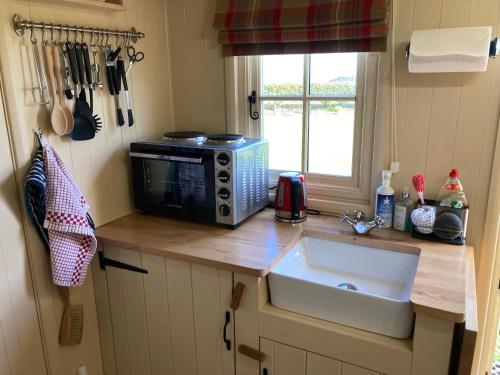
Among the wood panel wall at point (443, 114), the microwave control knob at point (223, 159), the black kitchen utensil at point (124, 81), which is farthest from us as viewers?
the black kitchen utensil at point (124, 81)

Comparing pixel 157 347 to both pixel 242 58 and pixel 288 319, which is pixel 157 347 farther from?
pixel 242 58

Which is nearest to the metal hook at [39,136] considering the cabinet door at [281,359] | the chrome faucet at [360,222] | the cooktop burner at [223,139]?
the cooktop burner at [223,139]

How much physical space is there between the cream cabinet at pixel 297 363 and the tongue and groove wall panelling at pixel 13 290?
857 mm

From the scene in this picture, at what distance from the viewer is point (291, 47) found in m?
1.77

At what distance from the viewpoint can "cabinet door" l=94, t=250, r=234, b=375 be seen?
1536 mm

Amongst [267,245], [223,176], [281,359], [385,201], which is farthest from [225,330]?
[385,201]

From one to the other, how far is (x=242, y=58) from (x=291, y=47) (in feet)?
0.89

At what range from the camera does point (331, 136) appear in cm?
188

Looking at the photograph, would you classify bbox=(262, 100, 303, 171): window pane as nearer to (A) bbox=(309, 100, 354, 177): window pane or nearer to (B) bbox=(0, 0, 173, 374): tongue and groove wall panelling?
(A) bbox=(309, 100, 354, 177): window pane

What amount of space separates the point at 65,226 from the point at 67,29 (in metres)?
0.71

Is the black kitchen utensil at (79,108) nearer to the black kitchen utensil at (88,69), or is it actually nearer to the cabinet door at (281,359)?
the black kitchen utensil at (88,69)

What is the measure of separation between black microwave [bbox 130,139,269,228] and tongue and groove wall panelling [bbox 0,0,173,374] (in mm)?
118

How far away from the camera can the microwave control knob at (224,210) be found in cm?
172

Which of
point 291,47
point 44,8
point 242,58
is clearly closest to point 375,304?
point 291,47
